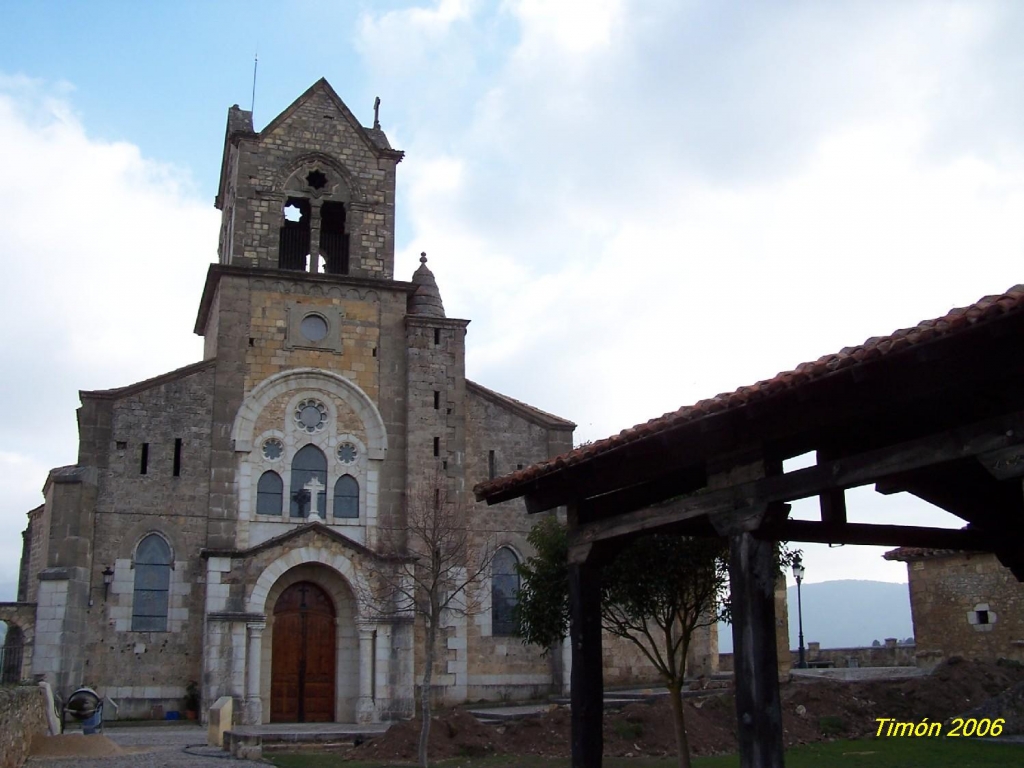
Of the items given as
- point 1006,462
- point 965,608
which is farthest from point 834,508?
point 965,608

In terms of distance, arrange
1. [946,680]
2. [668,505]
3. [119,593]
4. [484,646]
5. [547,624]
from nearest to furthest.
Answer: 1. [668,505]
2. [547,624]
3. [946,680]
4. [119,593]
5. [484,646]

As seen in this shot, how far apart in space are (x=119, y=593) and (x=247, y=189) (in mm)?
11302

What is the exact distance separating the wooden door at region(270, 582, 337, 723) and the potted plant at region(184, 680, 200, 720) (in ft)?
5.78

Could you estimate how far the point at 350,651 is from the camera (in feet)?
89.8

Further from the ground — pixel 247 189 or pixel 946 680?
pixel 247 189

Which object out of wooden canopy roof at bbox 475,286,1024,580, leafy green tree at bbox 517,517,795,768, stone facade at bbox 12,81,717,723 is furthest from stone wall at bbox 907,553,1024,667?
wooden canopy roof at bbox 475,286,1024,580

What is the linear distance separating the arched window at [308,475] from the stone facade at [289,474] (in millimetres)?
58

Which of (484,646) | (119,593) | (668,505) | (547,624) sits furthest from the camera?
(484,646)

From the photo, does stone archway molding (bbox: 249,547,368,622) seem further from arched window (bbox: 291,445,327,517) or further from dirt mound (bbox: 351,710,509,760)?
dirt mound (bbox: 351,710,509,760)

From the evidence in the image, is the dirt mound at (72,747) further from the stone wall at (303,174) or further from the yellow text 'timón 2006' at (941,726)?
the yellow text 'timón 2006' at (941,726)

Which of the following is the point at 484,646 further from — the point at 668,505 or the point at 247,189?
the point at 668,505

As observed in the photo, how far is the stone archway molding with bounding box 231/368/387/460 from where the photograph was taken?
28.4 m

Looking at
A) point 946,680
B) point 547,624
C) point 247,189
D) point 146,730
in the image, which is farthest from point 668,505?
point 247,189

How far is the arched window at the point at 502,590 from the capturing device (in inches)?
1141
